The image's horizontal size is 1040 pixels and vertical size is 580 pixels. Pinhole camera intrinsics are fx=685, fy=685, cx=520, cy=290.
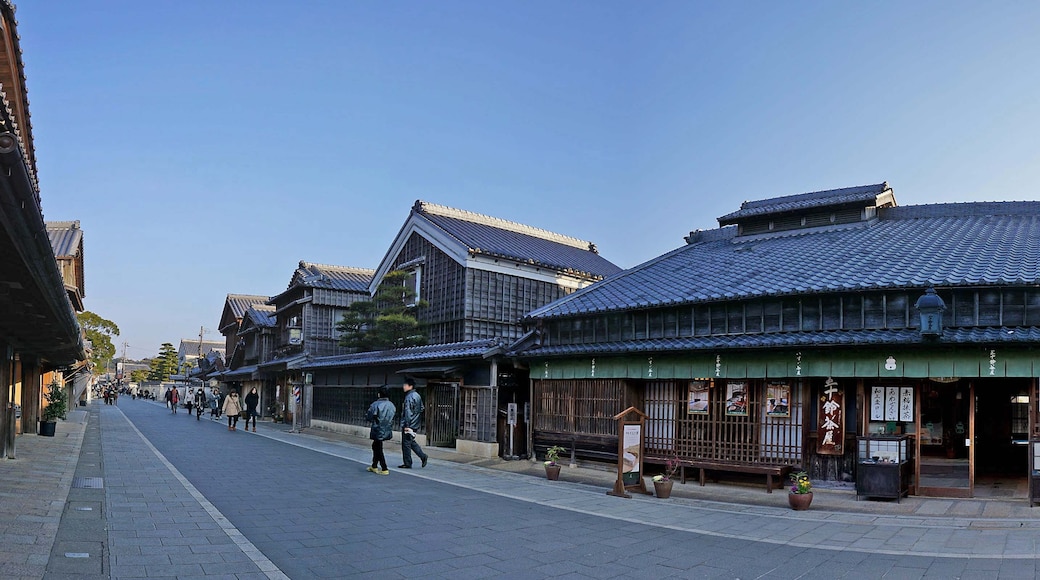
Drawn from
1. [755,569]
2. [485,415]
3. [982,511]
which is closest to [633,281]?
[485,415]

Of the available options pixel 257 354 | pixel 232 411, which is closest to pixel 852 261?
pixel 232 411

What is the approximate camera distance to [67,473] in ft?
45.9

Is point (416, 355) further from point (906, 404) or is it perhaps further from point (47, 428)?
point (906, 404)

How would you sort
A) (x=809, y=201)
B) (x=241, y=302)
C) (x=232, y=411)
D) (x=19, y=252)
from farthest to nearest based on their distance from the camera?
(x=241, y=302) < (x=232, y=411) < (x=809, y=201) < (x=19, y=252)

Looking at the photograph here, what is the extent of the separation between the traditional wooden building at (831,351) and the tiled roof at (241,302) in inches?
1783

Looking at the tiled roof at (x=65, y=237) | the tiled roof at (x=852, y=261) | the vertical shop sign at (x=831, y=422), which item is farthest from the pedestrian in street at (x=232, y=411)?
the vertical shop sign at (x=831, y=422)

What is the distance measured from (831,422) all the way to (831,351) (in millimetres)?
1566

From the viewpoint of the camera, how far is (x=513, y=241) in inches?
1224

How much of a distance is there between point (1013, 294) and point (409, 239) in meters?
23.8

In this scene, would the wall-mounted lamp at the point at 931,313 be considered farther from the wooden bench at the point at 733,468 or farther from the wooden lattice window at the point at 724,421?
the wooden bench at the point at 733,468

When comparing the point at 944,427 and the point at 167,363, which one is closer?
the point at 944,427

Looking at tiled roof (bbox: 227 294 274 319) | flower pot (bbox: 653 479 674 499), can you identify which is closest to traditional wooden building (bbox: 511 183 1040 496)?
flower pot (bbox: 653 479 674 499)

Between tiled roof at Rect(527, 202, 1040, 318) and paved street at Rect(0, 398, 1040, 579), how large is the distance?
4205 mm

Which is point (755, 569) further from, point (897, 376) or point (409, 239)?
point (409, 239)
